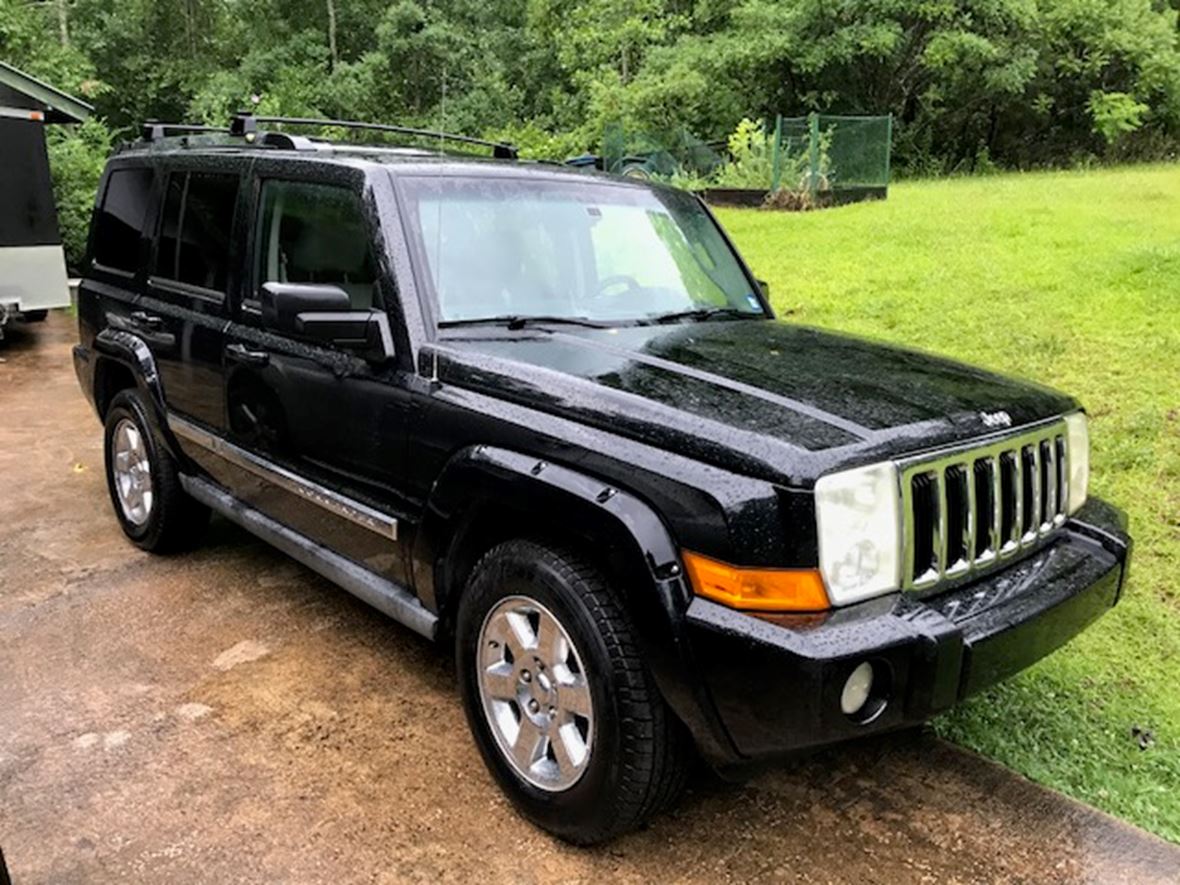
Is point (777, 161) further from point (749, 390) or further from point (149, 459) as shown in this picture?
point (749, 390)

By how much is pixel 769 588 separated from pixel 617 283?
1.68 m

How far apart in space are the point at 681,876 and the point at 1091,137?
27.9m

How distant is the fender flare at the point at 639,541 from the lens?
7.82ft

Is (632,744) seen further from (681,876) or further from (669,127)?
(669,127)

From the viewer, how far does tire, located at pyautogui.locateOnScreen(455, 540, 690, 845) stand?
2.52m

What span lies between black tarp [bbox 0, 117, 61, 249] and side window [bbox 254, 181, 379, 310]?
8.94 meters

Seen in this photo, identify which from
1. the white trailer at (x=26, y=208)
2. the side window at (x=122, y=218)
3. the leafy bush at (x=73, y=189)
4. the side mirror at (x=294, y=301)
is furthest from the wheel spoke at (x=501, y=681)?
the leafy bush at (x=73, y=189)

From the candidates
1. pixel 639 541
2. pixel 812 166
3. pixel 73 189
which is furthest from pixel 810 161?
pixel 639 541

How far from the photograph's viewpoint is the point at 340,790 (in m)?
3.06

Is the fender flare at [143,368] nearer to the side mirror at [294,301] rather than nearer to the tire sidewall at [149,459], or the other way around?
the tire sidewall at [149,459]

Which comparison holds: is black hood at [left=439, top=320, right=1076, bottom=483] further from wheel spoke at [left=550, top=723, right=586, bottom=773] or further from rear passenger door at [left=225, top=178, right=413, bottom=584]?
wheel spoke at [left=550, top=723, right=586, bottom=773]

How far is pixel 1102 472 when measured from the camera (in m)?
5.20

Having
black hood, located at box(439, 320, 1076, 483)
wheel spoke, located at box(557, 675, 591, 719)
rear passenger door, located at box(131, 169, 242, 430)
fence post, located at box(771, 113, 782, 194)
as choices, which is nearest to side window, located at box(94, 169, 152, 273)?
rear passenger door, located at box(131, 169, 242, 430)

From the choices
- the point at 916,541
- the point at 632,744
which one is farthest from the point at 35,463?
the point at 916,541
